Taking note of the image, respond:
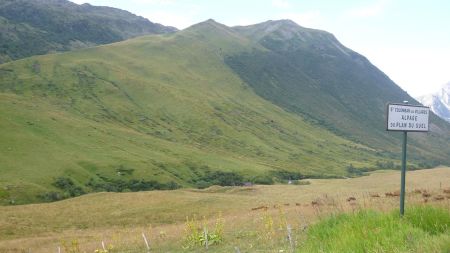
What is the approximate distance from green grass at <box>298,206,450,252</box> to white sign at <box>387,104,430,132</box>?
86.0 inches

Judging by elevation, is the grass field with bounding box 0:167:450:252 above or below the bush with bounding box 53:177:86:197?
above

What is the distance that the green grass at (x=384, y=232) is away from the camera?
29.9 feet

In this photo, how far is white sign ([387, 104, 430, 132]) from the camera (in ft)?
39.8

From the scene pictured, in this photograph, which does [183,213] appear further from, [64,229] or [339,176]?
[339,176]

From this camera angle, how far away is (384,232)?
1020 cm

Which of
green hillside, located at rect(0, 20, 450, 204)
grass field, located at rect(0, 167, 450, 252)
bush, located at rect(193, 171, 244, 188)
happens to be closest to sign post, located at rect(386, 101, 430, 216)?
grass field, located at rect(0, 167, 450, 252)

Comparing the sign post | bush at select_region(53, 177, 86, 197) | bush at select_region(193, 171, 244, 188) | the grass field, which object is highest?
the sign post

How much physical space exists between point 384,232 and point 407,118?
143 inches

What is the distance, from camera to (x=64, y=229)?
47.0 m

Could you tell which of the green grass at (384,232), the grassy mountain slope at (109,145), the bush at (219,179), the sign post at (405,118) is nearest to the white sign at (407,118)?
the sign post at (405,118)

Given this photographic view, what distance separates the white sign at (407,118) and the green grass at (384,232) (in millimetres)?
2185

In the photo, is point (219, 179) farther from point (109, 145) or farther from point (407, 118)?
point (407, 118)

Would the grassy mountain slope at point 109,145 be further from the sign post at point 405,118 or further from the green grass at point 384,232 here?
the sign post at point 405,118

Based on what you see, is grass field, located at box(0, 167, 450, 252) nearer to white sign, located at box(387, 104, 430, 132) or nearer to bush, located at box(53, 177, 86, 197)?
white sign, located at box(387, 104, 430, 132)
